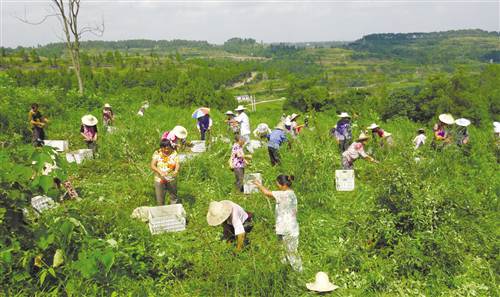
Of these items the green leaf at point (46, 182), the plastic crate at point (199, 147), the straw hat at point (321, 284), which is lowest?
the straw hat at point (321, 284)

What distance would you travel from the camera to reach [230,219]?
4309 millimetres

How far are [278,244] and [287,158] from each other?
3022 millimetres

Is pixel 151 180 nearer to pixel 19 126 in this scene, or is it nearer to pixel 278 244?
pixel 278 244

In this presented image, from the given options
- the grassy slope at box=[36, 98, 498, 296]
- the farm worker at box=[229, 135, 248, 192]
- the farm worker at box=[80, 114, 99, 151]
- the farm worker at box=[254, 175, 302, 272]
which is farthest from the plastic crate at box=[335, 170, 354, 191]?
the farm worker at box=[80, 114, 99, 151]

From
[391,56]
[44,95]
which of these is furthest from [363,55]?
[44,95]

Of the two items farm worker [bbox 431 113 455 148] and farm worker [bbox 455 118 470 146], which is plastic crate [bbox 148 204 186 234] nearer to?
farm worker [bbox 431 113 455 148]

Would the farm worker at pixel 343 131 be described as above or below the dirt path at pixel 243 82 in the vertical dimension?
above

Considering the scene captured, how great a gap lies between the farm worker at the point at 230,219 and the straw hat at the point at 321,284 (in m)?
0.86

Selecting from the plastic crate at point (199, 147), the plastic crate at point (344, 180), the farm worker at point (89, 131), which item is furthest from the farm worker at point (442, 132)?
the farm worker at point (89, 131)

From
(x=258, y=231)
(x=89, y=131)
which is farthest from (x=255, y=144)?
(x=258, y=231)

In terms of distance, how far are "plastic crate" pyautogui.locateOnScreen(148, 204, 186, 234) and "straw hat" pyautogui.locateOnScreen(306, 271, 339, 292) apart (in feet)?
6.21

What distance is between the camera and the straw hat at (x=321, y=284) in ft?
12.6

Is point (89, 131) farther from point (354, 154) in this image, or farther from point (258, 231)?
point (354, 154)

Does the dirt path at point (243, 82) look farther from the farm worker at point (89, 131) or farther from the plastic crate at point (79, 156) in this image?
the plastic crate at point (79, 156)
